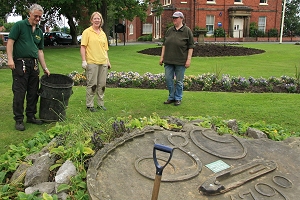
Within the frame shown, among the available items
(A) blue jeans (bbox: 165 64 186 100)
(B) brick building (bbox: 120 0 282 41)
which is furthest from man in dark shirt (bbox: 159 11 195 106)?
(B) brick building (bbox: 120 0 282 41)

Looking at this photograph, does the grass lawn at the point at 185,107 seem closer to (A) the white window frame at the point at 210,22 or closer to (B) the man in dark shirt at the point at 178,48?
(B) the man in dark shirt at the point at 178,48

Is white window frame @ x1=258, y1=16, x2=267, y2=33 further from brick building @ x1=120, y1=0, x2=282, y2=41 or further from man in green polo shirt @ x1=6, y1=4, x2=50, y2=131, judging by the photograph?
man in green polo shirt @ x1=6, y1=4, x2=50, y2=131

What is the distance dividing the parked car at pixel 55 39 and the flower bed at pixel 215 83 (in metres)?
27.0

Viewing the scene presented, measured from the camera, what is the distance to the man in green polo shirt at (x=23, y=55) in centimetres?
491

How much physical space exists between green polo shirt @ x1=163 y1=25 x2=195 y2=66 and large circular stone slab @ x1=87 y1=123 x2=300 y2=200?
2967 millimetres

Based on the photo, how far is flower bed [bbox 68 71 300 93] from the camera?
8594mm

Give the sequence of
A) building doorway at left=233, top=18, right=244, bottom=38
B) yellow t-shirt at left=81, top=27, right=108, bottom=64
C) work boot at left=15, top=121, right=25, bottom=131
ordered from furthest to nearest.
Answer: building doorway at left=233, top=18, right=244, bottom=38 < yellow t-shirt at left=81, top=27, right=108, bottom=64 < work boot at left=15, top=121, right=25, bottom=131

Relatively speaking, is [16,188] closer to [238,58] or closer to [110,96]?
[110,96]

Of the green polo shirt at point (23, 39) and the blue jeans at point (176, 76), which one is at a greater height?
the green polo shirt at point (23, 39)

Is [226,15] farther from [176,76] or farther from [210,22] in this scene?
[176,76]

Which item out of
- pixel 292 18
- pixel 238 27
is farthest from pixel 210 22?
pixel 292 18

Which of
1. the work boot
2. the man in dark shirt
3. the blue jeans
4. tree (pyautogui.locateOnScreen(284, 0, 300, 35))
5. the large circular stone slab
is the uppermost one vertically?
tree (pyautogui.locateOnScreen(284, 0, 300, 35))

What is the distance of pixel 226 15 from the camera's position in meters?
39.2

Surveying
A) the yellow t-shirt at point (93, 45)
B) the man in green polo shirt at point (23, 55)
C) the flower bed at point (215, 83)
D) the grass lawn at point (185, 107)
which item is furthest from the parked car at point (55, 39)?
the man in green polo shirt at point (23, 55)
